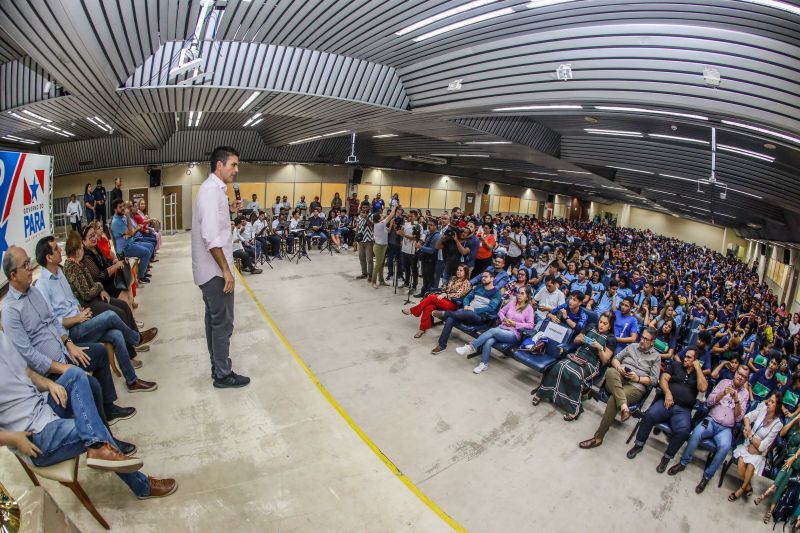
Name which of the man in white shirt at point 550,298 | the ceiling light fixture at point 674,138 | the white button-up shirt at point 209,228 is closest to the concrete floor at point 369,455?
the man in white shirt at point 550,298

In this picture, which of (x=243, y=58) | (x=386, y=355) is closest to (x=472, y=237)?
(x=386, y=355)

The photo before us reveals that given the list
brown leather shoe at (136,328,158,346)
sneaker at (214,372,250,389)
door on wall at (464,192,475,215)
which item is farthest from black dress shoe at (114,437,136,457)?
door on wall at (464,192,475,215)

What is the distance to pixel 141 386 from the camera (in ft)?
12.5

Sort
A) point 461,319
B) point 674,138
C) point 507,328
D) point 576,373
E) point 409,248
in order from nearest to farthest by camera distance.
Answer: point 576,373 → point 507,328 → point 461,319 → point 409,248 → point 674,138

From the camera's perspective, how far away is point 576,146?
534 inches

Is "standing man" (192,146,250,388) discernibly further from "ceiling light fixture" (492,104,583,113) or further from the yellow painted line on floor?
"ceiling light fixture" (492,104,583,113)

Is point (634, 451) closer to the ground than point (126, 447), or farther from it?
closer to the ground

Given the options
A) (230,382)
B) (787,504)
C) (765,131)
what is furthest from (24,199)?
(765,131)

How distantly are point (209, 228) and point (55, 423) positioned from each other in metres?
1.61

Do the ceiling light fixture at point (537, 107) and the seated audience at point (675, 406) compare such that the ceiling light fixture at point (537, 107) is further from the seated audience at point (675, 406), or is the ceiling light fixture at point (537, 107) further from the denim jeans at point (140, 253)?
the denim jeans at point (140, 253)

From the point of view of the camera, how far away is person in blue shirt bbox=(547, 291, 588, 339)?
17.8ft

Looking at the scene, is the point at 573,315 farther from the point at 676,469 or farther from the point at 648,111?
the point at 648,111

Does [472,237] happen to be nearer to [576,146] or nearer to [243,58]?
[243,58]

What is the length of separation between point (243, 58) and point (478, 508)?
297 inches
